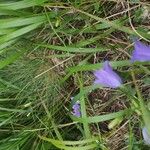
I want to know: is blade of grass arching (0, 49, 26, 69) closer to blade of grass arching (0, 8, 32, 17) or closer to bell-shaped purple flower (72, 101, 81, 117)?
blade of grass arching (0, 8, 32, 17)

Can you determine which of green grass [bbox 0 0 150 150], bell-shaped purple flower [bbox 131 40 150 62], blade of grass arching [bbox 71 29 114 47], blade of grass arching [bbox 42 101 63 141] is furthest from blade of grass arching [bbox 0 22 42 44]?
bell-shaped purple flower [bbox 131 40 150 62]

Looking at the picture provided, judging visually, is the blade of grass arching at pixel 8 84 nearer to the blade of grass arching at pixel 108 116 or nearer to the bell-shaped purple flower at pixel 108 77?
the blade of grass arching at pixel 108 116

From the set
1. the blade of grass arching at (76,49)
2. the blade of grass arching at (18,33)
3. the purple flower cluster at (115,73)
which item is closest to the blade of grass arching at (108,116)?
the purple flower cluster at (115,73)

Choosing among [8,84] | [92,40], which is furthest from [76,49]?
[8,84]

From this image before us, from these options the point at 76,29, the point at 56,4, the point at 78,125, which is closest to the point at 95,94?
the point at 78,125

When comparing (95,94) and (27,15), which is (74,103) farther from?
(27,15)

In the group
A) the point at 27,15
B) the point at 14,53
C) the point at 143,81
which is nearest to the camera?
the point at 143,81

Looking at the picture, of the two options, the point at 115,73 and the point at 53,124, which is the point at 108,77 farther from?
the point at 53,124
